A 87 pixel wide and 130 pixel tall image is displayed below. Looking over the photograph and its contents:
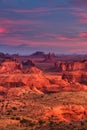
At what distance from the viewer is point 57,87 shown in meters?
94.1

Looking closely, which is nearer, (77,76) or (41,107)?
(41,107)

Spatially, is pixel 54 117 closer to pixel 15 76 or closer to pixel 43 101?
pixel 43 101

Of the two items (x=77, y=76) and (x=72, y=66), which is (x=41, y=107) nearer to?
(x=77, y=76)

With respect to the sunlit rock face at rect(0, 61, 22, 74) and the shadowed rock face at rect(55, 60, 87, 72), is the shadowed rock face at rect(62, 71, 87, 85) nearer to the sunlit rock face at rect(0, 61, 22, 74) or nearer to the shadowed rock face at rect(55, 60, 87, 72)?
the shadowed rock face at rect(55, 60, 87, 72)

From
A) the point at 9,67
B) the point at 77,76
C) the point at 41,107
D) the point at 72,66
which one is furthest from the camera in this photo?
the point at 72,66

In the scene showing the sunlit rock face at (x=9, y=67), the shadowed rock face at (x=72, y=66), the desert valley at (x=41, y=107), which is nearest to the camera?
the desert valley at (x=41, y=107)

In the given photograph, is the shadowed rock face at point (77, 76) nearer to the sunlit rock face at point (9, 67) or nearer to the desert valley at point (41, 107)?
the desert valley at point (41, 107)

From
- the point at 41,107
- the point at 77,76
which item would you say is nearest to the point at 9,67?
the point at 77,76

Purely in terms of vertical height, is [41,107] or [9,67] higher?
[41,107]

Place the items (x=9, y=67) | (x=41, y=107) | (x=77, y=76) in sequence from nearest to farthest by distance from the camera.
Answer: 1. (x=41, y=107)
2. (x=77, y=76)
3. (x=9, y=67)

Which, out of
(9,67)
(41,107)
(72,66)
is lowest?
(72,66)

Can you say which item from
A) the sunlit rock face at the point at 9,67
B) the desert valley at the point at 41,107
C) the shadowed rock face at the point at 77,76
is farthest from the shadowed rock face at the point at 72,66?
the desert valley at the point at 41,107

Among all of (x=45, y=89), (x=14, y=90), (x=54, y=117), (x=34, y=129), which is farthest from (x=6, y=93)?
(x=34, y=129)

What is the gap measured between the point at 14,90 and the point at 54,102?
67.7 ft
